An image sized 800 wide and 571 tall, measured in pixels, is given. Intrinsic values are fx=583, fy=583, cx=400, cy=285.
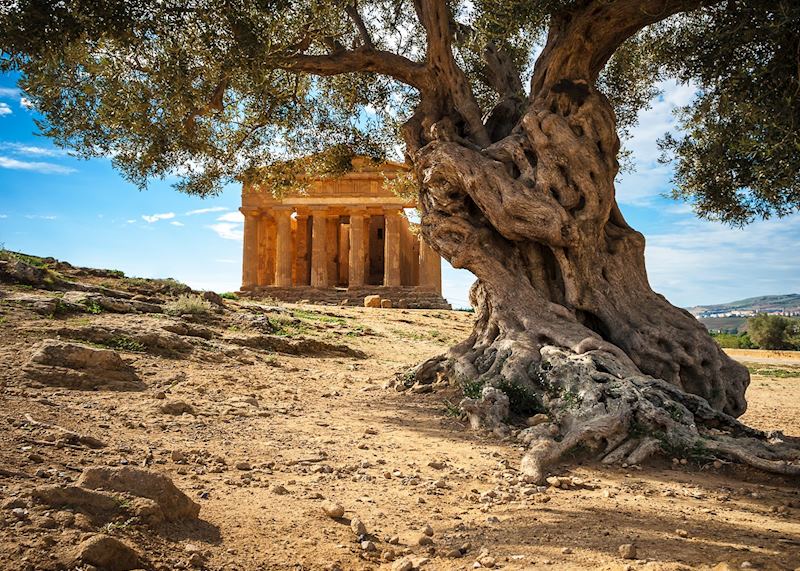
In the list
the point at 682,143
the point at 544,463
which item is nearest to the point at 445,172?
the point at 682,143

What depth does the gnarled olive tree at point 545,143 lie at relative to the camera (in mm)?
6090

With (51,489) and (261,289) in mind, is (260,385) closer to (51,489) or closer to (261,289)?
(51,489)

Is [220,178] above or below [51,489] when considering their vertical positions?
above

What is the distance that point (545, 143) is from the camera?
26.5 feet

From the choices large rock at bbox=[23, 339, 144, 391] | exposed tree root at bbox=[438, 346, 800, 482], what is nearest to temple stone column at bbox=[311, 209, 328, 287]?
large rock at bbox=[23, 339, 144, 391]

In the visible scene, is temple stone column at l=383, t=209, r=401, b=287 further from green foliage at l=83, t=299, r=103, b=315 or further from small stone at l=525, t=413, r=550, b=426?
small stone at l=525, t=413, r=550, b=426

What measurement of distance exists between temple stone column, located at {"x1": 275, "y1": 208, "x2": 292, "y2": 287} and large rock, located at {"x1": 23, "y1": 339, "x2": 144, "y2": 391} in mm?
25047

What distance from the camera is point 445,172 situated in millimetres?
8445

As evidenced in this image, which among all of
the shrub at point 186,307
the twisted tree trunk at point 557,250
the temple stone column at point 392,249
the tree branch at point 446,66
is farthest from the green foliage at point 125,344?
the temple stone column at point 392,249

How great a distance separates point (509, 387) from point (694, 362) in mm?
2643

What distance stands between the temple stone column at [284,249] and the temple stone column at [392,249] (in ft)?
18.0

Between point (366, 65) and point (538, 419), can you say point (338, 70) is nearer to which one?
point (366, 65)

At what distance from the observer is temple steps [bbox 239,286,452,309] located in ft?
96.4

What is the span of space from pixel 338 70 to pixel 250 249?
84.7ft
